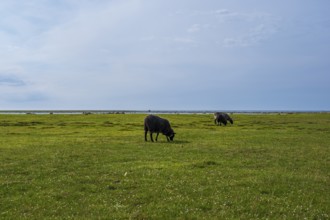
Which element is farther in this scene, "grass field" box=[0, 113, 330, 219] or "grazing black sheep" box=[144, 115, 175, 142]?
"grazing black sheep" box=[144, 115, 175, 142]

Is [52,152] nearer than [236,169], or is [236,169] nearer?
[236,169]

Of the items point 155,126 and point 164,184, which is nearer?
point 164,184

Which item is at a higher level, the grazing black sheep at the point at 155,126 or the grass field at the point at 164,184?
the grazing black sheep at the point at 155,126

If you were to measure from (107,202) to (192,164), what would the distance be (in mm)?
9593

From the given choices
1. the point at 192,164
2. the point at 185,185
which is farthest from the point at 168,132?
the point at 185,185

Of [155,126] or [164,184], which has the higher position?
[155,126]

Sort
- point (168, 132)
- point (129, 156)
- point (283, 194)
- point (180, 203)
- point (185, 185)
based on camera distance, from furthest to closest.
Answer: point (168, 132), point (129, 156), point (185, 185), point (283, 194), point (180, 203)

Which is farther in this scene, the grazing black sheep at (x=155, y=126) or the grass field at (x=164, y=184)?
the grazing black sheep at (x=155, y=126)

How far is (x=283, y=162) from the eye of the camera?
2517cm

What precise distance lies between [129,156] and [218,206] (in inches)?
552

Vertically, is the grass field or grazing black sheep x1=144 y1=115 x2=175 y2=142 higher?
grazing black sheep x1=144 y1=115 x2=175 y2=142

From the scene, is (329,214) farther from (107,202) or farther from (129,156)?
(129,156)

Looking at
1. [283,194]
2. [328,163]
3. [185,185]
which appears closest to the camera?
[283,194]

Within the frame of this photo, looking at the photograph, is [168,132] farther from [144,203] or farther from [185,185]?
[144,203]
